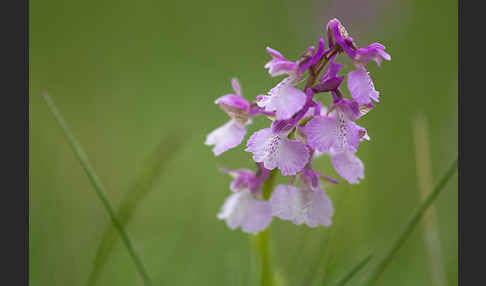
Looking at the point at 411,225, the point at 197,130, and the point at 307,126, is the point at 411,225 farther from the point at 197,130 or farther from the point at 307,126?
the point at 197,130

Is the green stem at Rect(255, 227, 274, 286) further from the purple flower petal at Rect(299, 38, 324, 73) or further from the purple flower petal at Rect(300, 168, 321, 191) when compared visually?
the purple flower petal at Rect(299, 38, 324, 73)

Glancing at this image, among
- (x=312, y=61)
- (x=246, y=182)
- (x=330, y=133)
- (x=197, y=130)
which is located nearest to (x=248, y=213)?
(x=246, y=182)

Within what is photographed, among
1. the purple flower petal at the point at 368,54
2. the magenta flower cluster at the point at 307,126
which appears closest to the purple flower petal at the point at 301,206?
the magenta flower cluster at the point at 307,126

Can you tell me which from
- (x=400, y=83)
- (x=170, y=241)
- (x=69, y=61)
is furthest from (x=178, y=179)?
(x=400, y=83)

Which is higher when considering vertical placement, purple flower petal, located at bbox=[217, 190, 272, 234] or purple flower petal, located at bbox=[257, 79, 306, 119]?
purple flower petal, located at bbox=[257, 79, 306, 119]

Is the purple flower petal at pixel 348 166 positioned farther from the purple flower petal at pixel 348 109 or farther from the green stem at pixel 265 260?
the green stem at pixel 265 260

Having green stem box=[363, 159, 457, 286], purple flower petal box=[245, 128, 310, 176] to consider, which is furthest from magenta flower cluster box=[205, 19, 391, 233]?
green stem box=[363, 159, 457, 286]

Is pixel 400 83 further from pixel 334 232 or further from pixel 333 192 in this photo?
pixel 334 232
